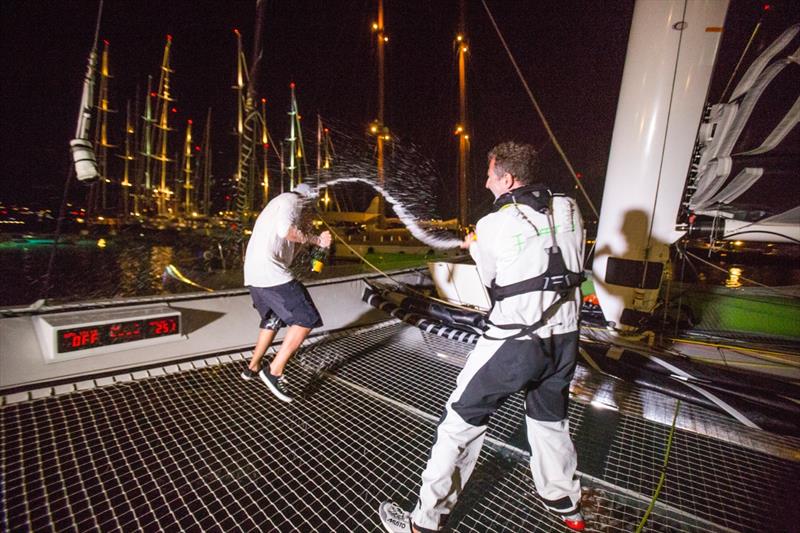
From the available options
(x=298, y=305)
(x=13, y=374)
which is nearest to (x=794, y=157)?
(x=298, y=305)

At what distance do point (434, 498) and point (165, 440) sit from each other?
2121 mm

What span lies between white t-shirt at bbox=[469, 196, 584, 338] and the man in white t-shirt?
6.43 ft

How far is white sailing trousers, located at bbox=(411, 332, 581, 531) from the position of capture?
1679mm

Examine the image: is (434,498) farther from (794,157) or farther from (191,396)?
(794,157)

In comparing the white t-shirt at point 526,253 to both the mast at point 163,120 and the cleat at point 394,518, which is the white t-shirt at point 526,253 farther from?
the mast at point 163,120

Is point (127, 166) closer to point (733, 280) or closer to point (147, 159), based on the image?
point (147, 159)

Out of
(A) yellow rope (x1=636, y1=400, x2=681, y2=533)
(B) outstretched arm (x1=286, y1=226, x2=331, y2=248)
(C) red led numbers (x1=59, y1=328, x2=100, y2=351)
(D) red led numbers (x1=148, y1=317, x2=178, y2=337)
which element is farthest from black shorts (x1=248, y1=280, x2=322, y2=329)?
(A) yellow rope (x1=636, y1=400, x2=681, y2=533)

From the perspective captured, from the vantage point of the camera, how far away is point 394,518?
5.82 ft

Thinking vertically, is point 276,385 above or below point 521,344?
A: below

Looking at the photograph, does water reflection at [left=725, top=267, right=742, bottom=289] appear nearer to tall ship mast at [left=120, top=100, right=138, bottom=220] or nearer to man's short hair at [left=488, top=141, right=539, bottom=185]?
man's short hair at [left=488, top=141, right=539, bottom=185]

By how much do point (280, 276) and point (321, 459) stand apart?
1.68 m

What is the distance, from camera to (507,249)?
Answer: 1.72m

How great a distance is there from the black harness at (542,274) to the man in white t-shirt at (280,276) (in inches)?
80.7

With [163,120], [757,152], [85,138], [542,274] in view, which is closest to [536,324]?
[542,274]
